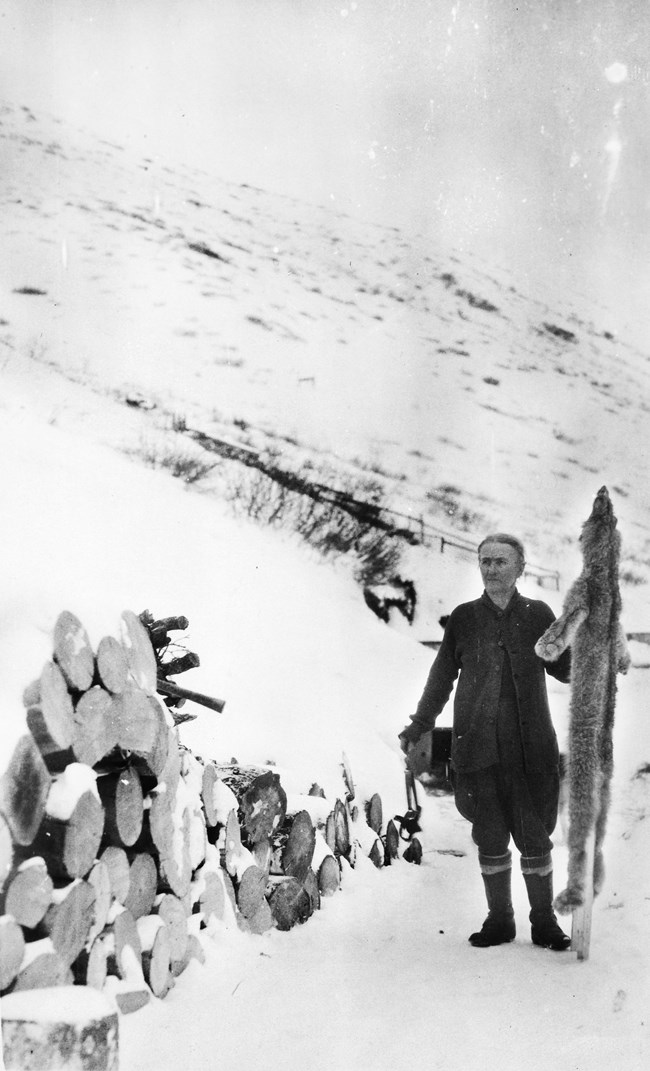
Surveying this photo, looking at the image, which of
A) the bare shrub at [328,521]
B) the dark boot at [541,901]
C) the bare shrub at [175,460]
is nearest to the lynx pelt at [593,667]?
the dark boot at [541,901]

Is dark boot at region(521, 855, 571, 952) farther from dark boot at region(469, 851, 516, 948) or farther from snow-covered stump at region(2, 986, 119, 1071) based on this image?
snow-covered stump at region(2, 986, 119, 1071)

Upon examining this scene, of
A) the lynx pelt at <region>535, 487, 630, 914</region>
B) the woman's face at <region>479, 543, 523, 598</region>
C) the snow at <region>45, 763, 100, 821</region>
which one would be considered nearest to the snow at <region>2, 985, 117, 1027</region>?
the snow at <region>45, 763, 100, 821</region>

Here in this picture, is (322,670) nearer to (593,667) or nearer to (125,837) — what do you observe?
(593,667)

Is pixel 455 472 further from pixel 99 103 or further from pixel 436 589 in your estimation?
pixel 99 103

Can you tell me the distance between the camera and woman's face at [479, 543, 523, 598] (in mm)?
3010

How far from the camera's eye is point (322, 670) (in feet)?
16.7

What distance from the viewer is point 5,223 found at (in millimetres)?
5918

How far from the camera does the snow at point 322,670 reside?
2074 mm

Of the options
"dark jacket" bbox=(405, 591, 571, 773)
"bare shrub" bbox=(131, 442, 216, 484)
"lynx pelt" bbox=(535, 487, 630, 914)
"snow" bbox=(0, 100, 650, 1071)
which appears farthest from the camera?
"bare shrub" bbox=(131, 442, 216, 484)

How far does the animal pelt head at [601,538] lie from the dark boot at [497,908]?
41.7 inches

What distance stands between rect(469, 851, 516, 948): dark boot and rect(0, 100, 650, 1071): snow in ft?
0.31

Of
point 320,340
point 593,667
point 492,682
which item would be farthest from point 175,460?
point 593,667

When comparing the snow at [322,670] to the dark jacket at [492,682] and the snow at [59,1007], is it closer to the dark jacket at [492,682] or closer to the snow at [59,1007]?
the snow at [59,1007]

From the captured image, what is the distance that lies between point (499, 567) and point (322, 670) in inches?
89.6
